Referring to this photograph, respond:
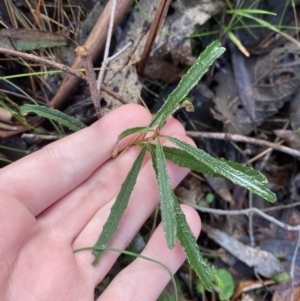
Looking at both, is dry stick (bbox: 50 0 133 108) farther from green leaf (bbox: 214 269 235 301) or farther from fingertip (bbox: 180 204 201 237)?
green leaf (bbox: 214 269 235 301)

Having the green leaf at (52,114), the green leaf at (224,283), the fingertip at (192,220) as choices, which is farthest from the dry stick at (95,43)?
the green leaf at (224,283)

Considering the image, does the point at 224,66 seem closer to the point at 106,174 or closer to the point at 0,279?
the point at 106,174

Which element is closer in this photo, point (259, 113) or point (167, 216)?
point (167, 216)

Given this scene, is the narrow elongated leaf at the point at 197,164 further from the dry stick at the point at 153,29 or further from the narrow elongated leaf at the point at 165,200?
the dry stick at the point at 153,29

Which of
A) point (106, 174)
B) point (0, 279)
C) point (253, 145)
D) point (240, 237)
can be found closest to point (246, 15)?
point (253, 145)

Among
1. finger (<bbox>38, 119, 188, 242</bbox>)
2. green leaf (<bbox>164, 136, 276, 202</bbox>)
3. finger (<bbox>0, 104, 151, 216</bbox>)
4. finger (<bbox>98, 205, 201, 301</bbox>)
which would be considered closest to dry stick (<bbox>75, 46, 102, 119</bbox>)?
finger (<bbox>0, 104, 151, 216</bbox>)

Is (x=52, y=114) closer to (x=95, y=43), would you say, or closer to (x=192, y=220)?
(x=95, y=43)
